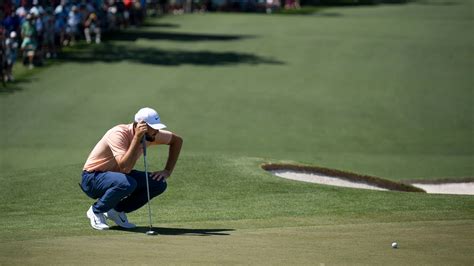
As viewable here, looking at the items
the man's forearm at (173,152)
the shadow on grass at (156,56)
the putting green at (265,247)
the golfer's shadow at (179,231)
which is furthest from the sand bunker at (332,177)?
the shadow on grass at (156,56)

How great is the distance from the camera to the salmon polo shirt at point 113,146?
11.8 m

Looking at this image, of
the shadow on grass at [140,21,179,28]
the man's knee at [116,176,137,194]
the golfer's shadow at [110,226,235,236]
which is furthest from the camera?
the shadow on grass at [140,21,179,28]

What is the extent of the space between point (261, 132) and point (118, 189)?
1698 centimetres

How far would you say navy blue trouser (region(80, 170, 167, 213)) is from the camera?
11836 millimetres

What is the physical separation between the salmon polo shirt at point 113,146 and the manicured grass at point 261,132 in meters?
0.74

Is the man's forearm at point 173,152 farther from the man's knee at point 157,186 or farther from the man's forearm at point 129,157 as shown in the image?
the man's forearm at point 129,157

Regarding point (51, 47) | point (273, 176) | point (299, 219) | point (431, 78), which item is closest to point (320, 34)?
point (431, 78)

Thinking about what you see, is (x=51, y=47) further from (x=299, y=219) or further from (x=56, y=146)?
(x=299, y=219)

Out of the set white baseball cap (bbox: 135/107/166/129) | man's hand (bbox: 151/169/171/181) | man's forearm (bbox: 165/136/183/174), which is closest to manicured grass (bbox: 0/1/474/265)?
man's hand (bbox: 151/169/171/181)

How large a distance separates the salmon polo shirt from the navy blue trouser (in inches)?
3.9

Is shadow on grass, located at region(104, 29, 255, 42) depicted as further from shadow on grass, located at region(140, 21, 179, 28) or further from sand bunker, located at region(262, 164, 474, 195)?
sand bunker, located at region(262, 164, 474, 195)

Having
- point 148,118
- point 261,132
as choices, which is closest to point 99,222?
point 148,118

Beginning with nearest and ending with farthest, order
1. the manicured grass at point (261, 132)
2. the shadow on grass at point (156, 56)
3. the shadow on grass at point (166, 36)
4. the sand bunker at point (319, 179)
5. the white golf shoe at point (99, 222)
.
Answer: the manicured grass at point (261, 132) < the white golf shoe at point (99, 222) < the sand bunker at point (319, 179) < the shadow on grass at point (156, 56) < the shadow on grass at point (166, 36)

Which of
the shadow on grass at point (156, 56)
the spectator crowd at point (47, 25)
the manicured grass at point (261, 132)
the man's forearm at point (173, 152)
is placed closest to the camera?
the manicured grass at point (261, 132)
